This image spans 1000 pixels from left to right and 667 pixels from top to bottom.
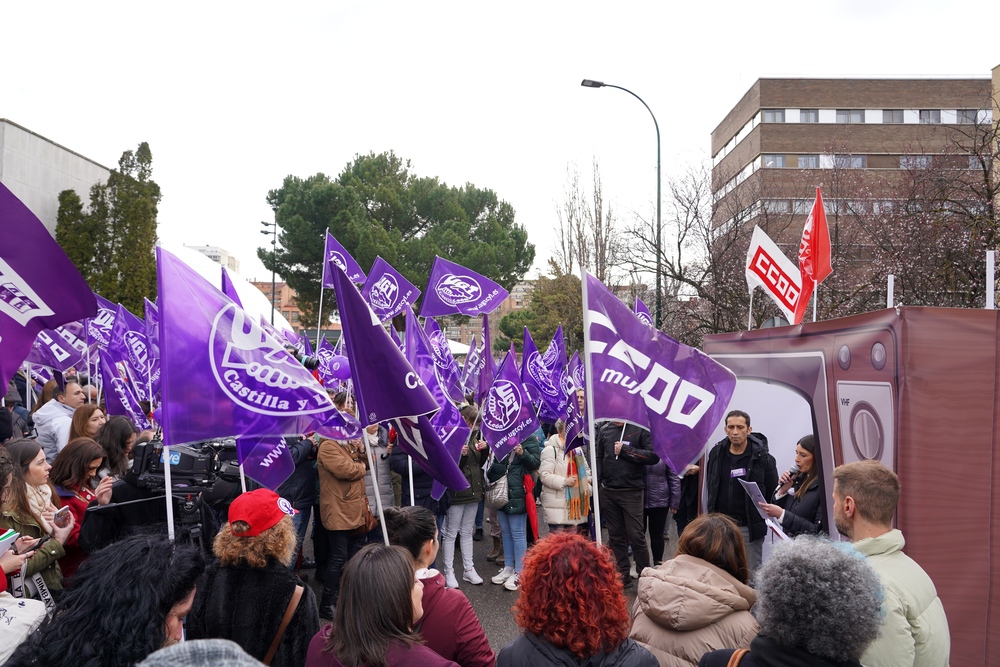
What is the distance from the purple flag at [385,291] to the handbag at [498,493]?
510cm

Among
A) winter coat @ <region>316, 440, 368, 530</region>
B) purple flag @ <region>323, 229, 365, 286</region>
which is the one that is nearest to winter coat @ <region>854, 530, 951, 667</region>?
winter coat @ <region>316, 440, 368, 530</region>

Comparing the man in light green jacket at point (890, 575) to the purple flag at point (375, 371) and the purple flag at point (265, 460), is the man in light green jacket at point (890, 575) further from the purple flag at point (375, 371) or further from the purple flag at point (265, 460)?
the purple flag at point (265, 460)

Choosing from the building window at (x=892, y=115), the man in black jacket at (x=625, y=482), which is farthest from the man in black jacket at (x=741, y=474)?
the building window at (x=892, y=115)

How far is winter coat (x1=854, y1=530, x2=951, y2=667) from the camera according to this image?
264 centimetres

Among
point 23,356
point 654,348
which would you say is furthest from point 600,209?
point 23,356

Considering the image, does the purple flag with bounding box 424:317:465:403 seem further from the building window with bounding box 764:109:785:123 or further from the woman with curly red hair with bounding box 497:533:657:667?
the building window with bounding box 764:109:785:123

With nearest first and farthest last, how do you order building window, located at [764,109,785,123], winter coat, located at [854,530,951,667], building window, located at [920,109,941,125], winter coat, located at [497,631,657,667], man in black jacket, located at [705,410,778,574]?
winter coat, located at [497,631,657,667] < winter coat, located at [854,530,951,667] < man in black jacket, located at [705,410,778,574] < building window, located at [764,109,785,123] < building window, located at [920,109,941,125]

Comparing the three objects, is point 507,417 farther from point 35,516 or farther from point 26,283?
point 26,283

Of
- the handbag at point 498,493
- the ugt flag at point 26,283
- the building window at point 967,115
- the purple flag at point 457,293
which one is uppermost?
the building window at point 967,115

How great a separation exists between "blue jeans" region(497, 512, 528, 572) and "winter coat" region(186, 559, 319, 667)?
4.66m

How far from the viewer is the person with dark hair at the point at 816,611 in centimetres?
214

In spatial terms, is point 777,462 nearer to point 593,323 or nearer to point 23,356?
point 593,323

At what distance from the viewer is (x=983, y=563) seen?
163 inches

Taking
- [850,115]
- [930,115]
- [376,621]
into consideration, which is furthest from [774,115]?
[376,621]
